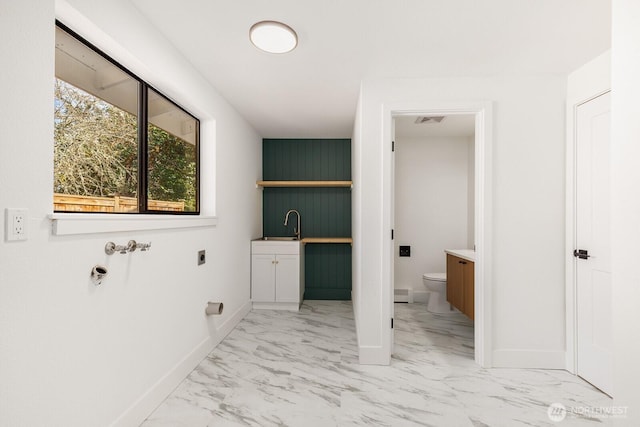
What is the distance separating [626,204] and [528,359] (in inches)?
72.9

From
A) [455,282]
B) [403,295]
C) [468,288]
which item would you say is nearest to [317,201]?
[403,295]

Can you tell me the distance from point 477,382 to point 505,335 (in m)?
0.49

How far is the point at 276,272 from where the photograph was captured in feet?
13.9

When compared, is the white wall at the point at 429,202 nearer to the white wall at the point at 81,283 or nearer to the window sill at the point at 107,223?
the white wall at the point at 81,283

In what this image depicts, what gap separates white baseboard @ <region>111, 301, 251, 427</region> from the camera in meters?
1.83

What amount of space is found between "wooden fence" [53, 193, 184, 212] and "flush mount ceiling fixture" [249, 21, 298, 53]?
124 cm

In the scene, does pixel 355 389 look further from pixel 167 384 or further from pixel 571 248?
pixel 571 248

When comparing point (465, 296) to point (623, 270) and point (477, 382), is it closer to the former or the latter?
point (477, 382)

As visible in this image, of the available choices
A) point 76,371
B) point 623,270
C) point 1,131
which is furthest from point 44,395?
point 623,270

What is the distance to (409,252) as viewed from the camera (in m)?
4.77

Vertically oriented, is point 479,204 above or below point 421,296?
above

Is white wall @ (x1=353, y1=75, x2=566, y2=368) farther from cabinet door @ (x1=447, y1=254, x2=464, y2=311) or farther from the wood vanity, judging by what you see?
cabinet door @ (x1=447, y1=254, x2=464, y2=311)

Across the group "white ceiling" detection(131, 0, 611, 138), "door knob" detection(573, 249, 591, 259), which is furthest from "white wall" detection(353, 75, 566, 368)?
"white ceiling" detection(131, 0, 611, 138)

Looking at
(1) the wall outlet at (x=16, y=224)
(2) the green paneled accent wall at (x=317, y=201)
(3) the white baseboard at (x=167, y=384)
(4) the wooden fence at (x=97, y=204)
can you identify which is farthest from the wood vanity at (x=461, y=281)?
(1) the wall outlet at (x=16, y=224)
